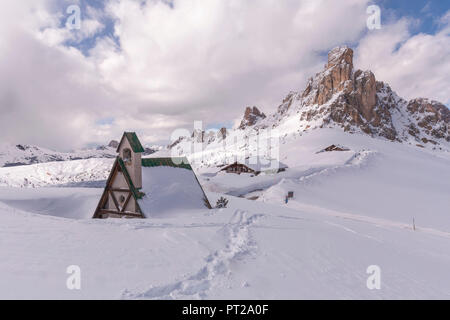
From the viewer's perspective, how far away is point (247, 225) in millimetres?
10359

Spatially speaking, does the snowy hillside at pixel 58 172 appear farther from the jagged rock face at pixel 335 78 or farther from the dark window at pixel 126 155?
the jagged rock face at pixel 335 78

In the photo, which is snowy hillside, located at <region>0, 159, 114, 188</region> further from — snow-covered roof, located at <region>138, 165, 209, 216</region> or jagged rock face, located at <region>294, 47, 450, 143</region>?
jagged rock face, located at <region>294, 47, 450, 143</region>

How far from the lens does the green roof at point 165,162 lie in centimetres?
1473

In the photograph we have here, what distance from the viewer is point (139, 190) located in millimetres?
13180

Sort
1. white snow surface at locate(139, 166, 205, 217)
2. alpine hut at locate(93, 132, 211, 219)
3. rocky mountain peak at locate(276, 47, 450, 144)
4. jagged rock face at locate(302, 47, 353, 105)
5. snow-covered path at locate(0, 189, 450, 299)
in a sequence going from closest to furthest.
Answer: snow-covered path at locate(0, 189, 450, 299), white snow surface at locate(139, 166, 205, 217), alpine hut at locate(93, 132, 211, 219), rocky mountain peak at locate(276, 47, 450, 144), jagged rock face at locate(302, 47, 353, 105)

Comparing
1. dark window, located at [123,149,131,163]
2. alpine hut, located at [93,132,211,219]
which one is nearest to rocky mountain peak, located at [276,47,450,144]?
alpine hut, located at [93,132,211,219]

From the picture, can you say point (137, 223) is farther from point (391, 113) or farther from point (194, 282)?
point (391, 113)

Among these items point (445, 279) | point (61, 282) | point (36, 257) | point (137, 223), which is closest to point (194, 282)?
point (61, 282)

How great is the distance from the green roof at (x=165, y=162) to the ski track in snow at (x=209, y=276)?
25.5ft

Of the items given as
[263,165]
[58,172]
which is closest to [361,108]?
[263,165]

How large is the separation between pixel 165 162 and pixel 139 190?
10.4 feet

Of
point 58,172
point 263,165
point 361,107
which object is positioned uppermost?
point 361,107

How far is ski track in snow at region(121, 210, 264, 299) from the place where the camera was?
4.48 meters

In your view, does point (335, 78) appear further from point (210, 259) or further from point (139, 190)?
point (210, 259)
